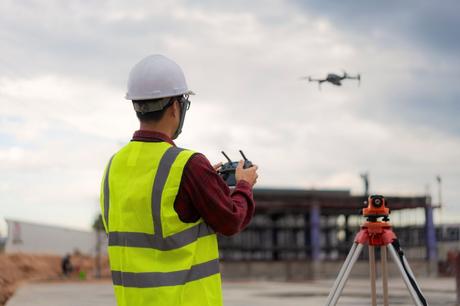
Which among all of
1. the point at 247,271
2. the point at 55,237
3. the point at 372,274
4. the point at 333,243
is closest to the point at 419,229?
the point at 333,243

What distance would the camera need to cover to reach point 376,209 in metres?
4.26

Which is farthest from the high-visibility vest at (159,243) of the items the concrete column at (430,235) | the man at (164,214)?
the concrete column at (430,235)

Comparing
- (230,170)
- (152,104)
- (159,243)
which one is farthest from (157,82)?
(159,243)

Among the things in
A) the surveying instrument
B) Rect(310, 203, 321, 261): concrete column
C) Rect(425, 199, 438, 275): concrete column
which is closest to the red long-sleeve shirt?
the surveying instrument

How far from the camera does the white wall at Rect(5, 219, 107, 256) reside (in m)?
51.8

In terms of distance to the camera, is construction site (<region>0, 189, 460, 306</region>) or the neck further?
construction site (<region>0, 189, 460, 306</region>)

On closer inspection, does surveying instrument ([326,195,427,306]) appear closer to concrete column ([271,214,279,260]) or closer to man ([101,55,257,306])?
man ([101,55,257,306])

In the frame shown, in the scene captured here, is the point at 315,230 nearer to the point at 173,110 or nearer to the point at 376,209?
the point at 376,209

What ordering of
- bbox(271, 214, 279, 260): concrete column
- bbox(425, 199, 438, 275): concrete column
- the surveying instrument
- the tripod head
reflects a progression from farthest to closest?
bbox(425, 199, 438, 275): concrete column
bbox(271, 214, 279, 260): concrete column
the tripod head
the surveying instrument

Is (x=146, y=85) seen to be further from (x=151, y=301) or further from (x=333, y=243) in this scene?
(x=333, y=243)

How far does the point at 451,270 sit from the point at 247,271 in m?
11.5

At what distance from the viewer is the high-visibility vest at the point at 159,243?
2137mm

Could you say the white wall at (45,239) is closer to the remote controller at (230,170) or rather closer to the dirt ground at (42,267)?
the dirt ground at (42,267)

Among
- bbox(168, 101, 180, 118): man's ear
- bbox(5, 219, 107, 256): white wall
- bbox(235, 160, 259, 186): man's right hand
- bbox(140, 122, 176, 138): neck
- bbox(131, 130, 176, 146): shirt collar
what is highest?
bbox(168, 101, 180, 118): man's ear
